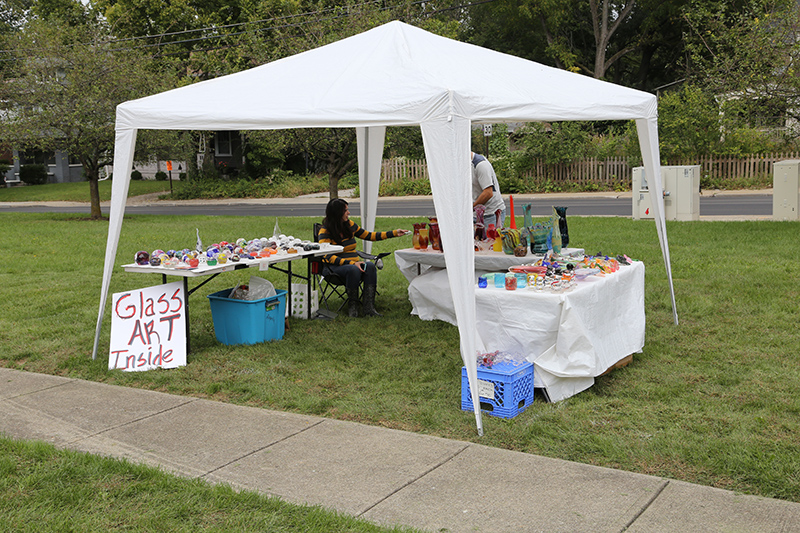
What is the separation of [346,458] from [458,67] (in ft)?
10.4

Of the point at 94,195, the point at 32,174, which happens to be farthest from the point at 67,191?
the point at 94,195

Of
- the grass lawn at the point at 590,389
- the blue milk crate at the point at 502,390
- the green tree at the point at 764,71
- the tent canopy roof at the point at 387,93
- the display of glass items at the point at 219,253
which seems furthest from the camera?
Answer: the green tree at the point at 764,71

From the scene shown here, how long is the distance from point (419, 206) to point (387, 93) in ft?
62.0

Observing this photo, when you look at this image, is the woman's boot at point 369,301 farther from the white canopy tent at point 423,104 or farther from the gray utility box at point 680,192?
the gray utility box at point 680,192

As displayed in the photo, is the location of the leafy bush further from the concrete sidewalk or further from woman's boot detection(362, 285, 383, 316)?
the concrete sidewalk

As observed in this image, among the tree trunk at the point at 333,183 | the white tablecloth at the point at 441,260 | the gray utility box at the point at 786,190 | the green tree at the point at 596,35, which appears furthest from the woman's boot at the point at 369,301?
the green tree at the point at 596,35

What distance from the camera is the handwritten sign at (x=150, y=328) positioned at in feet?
20.1

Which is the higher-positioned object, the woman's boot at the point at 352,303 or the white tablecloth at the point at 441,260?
the white tablecloth at the point at 441,260

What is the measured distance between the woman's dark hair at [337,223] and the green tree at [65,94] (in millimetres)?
13634

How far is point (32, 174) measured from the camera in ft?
142

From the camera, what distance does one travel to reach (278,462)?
4.11 metres

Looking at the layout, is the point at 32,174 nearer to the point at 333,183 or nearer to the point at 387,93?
the point at 333,183

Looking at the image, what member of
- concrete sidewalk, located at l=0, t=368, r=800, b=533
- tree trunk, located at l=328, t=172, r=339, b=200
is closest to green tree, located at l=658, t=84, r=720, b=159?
tree trunk, located at l=328, t=172, r=339, b=200

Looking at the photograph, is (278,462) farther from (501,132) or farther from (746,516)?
(501,132)
